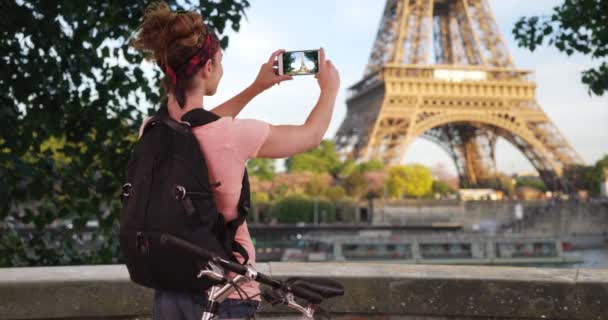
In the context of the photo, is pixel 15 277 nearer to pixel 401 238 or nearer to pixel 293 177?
pixel 401 238

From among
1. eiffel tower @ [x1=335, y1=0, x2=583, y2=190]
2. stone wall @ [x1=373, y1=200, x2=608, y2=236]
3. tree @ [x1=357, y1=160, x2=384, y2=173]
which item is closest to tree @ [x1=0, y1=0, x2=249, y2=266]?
eiffel tower @ [x1=335, y1=0, x2=583, y2=190]

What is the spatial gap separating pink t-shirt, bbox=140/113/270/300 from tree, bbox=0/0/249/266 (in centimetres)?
341

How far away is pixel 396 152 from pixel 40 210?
1935 inches

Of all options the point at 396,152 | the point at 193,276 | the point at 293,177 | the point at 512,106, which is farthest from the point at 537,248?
the point at 193,276

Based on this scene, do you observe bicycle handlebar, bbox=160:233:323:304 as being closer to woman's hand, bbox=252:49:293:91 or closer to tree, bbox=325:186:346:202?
woman's hand, bbox=252:49:293:91

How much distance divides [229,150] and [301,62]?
385 millimetres

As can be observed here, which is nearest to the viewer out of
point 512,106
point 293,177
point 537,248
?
point 537,248

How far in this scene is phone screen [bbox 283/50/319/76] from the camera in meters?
2.12

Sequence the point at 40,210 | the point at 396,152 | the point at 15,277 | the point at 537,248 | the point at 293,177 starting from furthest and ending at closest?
the point at 293,177, the point at 396,152, the point at 537,248, the point at 40,210, the point at 15,277

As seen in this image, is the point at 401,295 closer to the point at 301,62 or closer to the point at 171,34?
the point at 301,62

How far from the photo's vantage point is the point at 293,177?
7556 cm

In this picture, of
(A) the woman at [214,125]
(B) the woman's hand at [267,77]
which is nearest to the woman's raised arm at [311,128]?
(A) the woman at [214,125]

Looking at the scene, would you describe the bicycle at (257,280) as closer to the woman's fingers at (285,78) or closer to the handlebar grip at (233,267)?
the handlebar grip at (233,267)

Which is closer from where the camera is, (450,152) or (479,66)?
(479,66)
